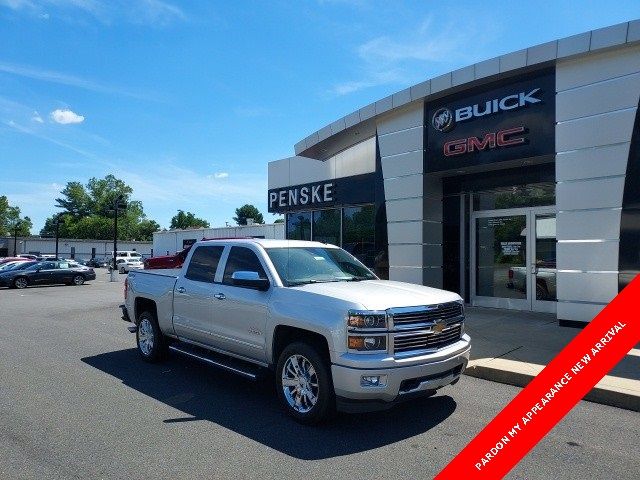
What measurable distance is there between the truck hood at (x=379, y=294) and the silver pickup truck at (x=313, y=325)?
1 centimetres

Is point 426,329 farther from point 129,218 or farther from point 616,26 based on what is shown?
point 129,218

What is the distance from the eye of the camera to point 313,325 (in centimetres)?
479

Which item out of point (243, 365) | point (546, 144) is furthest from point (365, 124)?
point (243, 365)

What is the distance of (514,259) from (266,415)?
27.9ft

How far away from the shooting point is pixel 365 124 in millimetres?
13594

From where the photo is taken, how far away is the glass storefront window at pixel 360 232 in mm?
14242

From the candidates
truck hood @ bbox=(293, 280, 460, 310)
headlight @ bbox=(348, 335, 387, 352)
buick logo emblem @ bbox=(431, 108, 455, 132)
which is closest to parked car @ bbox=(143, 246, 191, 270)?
buick logo emblem @ bbox=(431, 108, 455, 132)

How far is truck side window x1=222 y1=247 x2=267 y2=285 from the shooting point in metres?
5.95

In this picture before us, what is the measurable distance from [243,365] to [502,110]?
315 inches

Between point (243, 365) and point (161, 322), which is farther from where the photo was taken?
point (161, 322)

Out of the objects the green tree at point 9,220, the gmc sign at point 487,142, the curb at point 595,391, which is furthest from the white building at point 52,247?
the curb at point 595,391

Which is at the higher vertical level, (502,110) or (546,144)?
(502,110)

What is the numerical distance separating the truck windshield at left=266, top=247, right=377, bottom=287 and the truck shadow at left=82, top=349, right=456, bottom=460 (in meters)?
1.44

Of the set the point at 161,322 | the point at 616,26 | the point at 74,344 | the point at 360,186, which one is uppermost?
the point at 616,26
